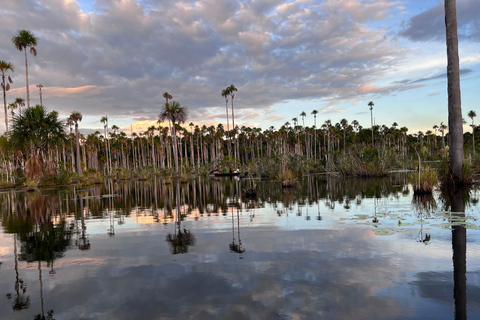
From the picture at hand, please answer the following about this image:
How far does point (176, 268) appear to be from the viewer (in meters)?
6.00

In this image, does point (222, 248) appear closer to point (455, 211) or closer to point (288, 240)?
point (288, 240)

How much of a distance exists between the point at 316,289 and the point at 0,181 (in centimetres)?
4826

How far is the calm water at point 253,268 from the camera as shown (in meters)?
4.19

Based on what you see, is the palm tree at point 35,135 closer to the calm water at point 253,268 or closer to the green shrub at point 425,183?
the calm water at point 253,268

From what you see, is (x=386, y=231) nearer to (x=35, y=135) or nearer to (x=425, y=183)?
(x=425, y=183)

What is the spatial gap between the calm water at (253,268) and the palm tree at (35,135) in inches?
1055

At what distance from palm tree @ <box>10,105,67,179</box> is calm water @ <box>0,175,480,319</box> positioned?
1055 inches

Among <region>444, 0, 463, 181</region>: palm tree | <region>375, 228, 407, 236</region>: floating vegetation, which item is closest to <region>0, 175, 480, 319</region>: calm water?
<region>375, 228, 407, 236</region>: floating vegetation

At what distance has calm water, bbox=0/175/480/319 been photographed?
4.19 metres

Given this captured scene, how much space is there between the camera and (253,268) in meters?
5.78

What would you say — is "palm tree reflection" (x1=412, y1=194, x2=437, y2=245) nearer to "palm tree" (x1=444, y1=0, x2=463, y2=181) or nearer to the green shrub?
the green shrub

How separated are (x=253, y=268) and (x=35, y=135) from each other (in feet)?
117

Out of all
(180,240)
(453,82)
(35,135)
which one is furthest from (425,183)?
(35,135)

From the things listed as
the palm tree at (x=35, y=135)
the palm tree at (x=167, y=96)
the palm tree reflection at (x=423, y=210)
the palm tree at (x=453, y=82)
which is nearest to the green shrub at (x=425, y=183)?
the palm tree reflection at (x=423, y=210)
